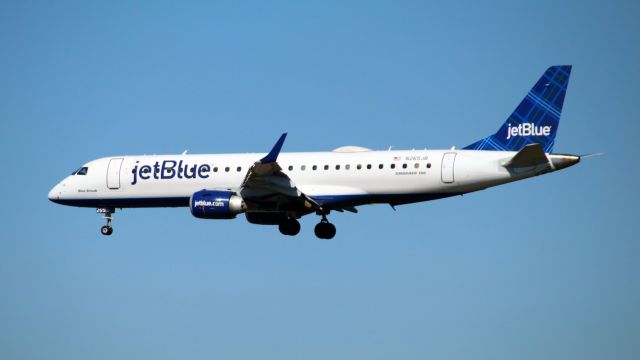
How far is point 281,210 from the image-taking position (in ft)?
153

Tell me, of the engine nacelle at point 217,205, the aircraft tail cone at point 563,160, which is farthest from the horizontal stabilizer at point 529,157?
the engine nacelle at point 217,205

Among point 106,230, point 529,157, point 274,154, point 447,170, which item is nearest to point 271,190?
point 274,154

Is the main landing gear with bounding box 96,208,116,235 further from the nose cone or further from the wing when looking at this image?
the wing

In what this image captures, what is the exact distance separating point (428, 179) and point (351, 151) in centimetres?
399

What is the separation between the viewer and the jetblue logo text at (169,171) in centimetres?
4822

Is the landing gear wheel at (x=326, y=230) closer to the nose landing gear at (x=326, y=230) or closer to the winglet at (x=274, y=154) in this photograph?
the nose landing gear at (x=326, y=230)

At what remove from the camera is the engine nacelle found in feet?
147

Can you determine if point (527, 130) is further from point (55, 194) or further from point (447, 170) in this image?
point (55, 194)

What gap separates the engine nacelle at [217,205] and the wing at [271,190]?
21.1 inches

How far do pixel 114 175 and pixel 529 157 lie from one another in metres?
18.4

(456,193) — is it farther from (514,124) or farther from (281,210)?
(281,210)

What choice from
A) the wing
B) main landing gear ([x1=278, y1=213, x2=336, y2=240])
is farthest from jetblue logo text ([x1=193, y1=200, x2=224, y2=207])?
main landing gear ([x1=278, y1=213, x2=336, y2=240])

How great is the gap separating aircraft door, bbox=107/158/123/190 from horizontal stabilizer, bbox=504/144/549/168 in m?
17.1

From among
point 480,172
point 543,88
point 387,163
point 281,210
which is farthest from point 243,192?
point 543,88
